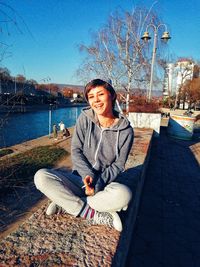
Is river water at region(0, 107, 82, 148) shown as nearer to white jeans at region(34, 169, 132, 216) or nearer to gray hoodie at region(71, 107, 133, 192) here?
gray hoodie at region(71, 107, 133, 192)

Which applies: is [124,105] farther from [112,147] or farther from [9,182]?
[112,147]

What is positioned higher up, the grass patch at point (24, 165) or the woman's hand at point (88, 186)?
the woman's hand at point (88, 186)

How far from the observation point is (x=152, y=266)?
2328 millimetres

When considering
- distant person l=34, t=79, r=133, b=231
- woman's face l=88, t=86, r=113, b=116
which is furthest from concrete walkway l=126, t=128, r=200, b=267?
woman's face l=88, t=86, r=113, b=116

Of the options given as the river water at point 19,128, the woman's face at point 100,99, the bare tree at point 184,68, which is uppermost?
the bare tree at point 184,68

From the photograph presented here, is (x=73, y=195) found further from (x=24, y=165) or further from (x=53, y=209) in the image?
(x=24, y=165)

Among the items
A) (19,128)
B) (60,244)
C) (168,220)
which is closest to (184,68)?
(19,128)

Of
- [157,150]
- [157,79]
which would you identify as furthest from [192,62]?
[157,150]

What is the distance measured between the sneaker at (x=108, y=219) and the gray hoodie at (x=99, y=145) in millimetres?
357

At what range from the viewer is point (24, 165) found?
494 cm

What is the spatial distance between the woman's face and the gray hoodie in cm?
11

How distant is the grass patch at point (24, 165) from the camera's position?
12.1 ft

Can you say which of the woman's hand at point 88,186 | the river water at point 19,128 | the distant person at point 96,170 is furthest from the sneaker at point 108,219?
the river water at point 19,128

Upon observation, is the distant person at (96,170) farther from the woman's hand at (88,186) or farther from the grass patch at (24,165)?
the grass patch at (24,165)
